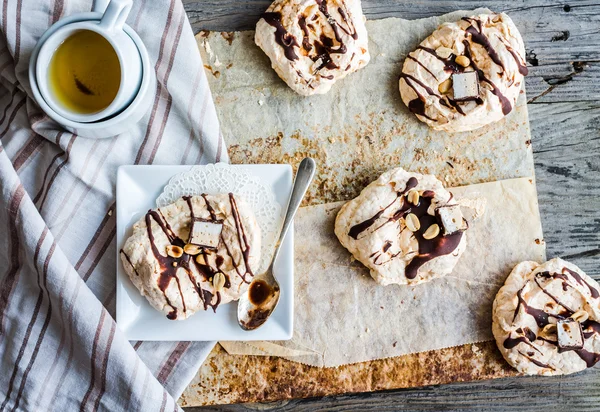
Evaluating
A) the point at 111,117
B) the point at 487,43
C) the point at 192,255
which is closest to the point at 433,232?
the point at 487,43

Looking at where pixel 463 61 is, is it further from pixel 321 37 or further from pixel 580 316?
pixel 580 316

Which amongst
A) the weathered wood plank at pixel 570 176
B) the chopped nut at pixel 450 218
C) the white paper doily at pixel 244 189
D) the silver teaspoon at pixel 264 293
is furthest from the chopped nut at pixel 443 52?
the white paper doily at pixel 244 189

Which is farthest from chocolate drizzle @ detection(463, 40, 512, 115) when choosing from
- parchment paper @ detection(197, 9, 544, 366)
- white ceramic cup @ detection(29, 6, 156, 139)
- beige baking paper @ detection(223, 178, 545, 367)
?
white ceramic cup @ detection(29, 6, 156, 139)

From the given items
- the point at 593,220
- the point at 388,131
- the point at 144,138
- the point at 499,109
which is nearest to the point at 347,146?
the point at 388,131

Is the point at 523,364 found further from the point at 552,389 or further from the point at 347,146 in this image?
the point at 347,146

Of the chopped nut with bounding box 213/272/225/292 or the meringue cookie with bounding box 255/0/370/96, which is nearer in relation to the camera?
the chopped nut with bounding box 213/272/225/292

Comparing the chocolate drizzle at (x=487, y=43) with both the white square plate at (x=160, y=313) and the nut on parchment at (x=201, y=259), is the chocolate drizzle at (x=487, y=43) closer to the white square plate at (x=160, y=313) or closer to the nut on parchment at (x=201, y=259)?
the white square plate at (x=160, y=313)

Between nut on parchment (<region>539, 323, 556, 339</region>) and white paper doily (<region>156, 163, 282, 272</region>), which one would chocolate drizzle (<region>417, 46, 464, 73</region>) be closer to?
white paper doily (<region>156, 163, 282, 272</region>)

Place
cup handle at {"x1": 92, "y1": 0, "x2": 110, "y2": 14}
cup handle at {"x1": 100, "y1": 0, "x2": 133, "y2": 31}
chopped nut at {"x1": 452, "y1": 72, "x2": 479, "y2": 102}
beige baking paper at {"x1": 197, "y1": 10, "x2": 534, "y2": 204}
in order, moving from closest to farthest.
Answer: cup handle at {"x1": 100, "y1": 0, "x2": 133, "y2": 31}
cup handle at {"x1": 92, "y1": 0, "x2": 110, "y2": 14}
chopped nut at {"x1": 452, "y1": 72, "x2": 479, "y2": 102}
beige baking paper at {"x1": 197, "y1": 10, "x2": 534, "y2": 204}
